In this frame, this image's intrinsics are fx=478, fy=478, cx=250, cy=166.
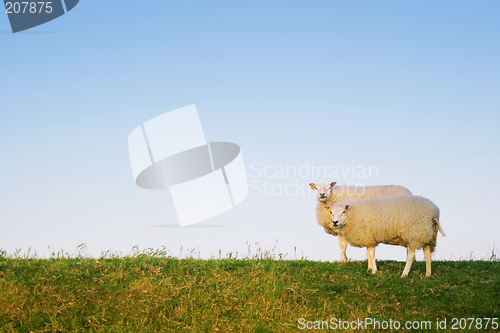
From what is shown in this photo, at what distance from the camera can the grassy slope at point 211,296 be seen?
9.55 metres

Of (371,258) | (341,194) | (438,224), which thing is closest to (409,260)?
(371,258)

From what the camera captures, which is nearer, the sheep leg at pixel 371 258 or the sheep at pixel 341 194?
the sheep leg at pixel 371 258

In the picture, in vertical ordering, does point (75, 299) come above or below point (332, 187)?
below

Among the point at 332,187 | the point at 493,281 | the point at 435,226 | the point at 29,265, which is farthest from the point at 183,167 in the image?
the point at 493,281

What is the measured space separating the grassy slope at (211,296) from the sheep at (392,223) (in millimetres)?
806

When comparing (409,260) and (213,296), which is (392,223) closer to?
(409,260)

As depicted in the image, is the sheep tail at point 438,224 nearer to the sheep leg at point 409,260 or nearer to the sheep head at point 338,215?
the sheep leg at point 409,260

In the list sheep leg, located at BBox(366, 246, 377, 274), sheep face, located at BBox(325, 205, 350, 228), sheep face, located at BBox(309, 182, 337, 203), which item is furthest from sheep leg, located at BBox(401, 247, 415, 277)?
sheep face, located at BBox(309, 182, 337, 203)

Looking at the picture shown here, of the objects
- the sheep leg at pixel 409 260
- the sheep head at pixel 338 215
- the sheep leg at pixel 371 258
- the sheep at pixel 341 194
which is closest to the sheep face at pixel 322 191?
the sheep at pixel 341 194

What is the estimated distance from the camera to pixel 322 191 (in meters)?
16.5

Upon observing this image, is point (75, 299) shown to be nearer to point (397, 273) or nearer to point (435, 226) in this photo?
point (397, 273)

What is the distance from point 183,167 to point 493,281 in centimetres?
1075

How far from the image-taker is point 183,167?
17.8 m

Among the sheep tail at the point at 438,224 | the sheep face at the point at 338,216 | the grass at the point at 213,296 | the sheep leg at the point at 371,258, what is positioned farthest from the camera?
the sheep face at the point at 338,216
